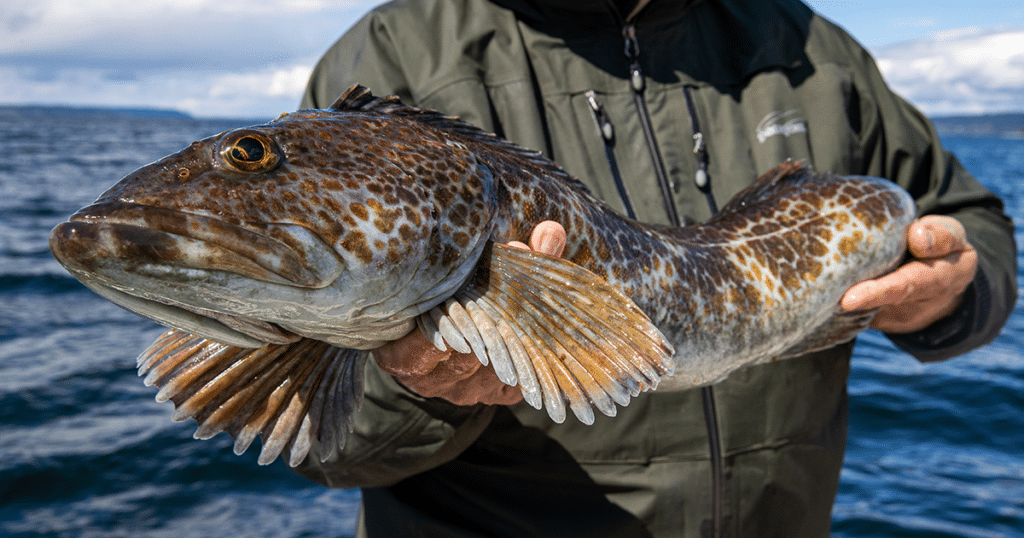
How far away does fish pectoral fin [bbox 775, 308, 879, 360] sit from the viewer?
302 cm

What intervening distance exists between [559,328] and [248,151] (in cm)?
91

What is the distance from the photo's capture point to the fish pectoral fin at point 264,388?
2.09 meters

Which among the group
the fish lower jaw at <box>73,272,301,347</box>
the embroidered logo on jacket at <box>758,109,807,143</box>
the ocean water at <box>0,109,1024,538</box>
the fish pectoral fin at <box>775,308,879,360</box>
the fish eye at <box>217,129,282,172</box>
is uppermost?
the fish eye at <box>217,129,282,172</box>

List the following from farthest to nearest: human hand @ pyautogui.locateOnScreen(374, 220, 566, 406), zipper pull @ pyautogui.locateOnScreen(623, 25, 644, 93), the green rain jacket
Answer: zipper pull @ pyautogui.locateOnScreen(623, 25, 644, 93)
the green rain jacket
human hand @ pyautogui.locateOnScreen(374, 220, 566, 406)

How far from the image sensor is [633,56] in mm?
3164

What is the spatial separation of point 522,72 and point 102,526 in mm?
5205

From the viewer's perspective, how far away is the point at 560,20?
318cm

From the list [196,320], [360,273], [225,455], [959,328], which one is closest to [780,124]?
[959,328]

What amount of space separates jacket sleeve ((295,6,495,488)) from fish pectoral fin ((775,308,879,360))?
1.35 m

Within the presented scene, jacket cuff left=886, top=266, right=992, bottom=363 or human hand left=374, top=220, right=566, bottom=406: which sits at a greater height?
human hand left=374, top=220, right=566, bottom=406

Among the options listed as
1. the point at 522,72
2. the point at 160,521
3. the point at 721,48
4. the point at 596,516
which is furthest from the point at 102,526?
the point at 721,48

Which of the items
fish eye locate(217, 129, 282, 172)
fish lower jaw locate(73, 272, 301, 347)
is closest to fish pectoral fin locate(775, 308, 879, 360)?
fish lower jaw locate(73, 272, 301, 347)

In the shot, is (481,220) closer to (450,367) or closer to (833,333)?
(450,367)

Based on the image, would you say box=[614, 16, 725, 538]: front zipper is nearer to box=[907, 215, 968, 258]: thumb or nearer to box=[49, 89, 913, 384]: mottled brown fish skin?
box=[49, 89, 913, 384]: mottled brown fish skin
